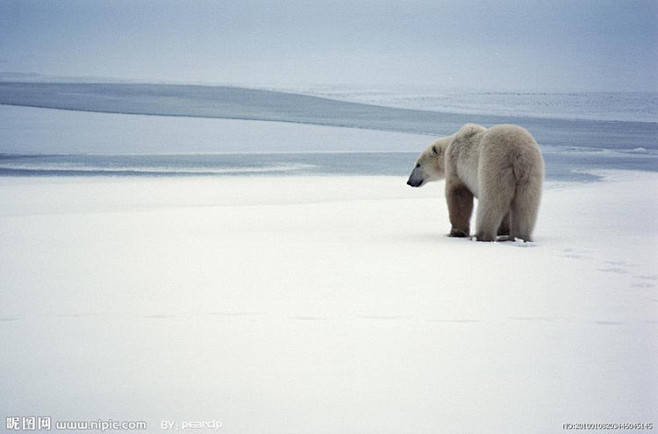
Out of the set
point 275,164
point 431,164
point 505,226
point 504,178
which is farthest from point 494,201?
point 275,164

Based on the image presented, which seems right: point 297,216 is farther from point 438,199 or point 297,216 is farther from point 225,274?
point 225,274

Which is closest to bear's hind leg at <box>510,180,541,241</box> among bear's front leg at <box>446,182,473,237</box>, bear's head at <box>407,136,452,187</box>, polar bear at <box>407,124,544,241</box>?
polar bear at <box>407,124,544,241</box>

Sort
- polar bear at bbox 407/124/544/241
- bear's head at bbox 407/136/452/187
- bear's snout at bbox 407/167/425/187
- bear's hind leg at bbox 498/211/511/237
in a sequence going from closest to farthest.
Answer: polar bear at bbox 407/124/544/241 < bear's hind leg at bbox 498/211/511/237 < bear's head at bbox 407/136/452/187 < bear's snout at bbox 407/167/425/187

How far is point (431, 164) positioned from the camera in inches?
263

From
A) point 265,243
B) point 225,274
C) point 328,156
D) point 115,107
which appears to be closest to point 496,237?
point 265,243

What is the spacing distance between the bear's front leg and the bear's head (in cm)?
49

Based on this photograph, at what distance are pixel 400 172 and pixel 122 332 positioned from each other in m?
8.51

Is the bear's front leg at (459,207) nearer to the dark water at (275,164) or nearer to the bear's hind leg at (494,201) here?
the bear's hind leg at (494,201)

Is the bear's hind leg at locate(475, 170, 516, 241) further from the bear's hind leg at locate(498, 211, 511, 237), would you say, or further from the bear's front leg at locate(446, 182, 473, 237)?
the bear's front leg at locate(446, 182, 473, 237)

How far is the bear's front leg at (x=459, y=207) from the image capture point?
607cm

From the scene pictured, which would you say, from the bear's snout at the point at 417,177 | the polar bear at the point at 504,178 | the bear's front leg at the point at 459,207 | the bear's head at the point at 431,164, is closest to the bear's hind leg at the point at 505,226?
the polar bear at the point at 504,178

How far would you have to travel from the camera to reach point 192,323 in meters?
3.71

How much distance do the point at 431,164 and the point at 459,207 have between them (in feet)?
2.25

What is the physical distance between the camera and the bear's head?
657 cm
